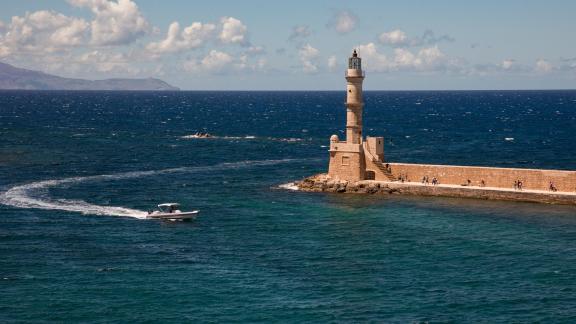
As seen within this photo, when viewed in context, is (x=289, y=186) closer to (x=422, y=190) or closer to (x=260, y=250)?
(x=422, y=190)

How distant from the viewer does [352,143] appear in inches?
2889

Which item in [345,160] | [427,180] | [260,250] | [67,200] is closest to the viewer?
[260,250]

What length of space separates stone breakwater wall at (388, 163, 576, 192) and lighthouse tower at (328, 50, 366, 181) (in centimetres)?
288

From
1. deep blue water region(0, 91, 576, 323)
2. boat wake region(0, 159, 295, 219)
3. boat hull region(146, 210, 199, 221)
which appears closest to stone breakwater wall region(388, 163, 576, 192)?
deep blue water region(0, 91, 576, 323)

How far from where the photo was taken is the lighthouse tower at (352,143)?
2864 inches

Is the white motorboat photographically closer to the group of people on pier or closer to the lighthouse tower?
the lighthouse tower

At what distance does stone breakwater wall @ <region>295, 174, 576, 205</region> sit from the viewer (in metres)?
63.3

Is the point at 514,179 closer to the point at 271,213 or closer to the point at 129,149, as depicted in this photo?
the point at 271,213

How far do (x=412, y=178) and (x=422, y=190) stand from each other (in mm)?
2638

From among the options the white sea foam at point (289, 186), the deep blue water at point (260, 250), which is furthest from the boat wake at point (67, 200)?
the white sea foam at point (289, 186)

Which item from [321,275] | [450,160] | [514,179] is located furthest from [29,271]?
[450,160]

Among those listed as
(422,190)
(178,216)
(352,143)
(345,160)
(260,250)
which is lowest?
(260,250)

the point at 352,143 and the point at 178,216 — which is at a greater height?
the point at 352,143

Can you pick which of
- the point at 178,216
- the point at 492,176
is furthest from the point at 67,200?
the point at 492,176
